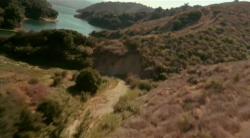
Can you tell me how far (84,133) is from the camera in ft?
77.6

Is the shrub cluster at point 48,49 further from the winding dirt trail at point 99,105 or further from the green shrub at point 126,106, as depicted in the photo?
the green shrub at point 126,106

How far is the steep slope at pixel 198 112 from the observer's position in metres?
19.1

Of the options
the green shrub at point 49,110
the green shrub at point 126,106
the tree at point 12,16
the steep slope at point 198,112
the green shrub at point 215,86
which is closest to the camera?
the steep slope at point 198,112

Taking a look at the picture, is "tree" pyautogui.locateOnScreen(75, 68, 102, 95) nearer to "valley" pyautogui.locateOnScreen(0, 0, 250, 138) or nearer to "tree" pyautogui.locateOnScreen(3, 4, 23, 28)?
"valley" pyautogui.locateOnScreen(0, 0, 250, 138)

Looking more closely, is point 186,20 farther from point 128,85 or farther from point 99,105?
point 99,105

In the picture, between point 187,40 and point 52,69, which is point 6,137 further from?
point 187,40

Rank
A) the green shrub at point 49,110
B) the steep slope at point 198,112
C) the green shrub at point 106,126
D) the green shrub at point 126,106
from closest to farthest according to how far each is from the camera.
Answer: the steep slope at point 198,112, the green shrub at point 106,126, the green shrub at point 49,110, the green shrub at point 126,106

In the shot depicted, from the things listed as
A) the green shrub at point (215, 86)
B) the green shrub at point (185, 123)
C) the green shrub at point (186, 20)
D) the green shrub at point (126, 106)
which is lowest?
the green shrub at point (126, 106)

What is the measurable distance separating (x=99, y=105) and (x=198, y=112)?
1038cm

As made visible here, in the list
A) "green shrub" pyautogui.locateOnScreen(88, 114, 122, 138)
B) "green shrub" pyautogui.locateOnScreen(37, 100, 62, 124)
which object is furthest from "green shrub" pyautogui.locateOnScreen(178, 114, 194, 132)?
"green shrub" pyautogui.locateOnScreen(37, 100, 62, 124)

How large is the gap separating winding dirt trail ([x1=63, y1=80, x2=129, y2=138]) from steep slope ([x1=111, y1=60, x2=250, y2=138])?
2.65m

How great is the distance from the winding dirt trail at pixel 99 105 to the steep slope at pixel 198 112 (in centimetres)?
265

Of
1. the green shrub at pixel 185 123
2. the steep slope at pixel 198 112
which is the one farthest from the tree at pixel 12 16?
the green shrub at pixel 185 123

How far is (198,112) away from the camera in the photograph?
22.4m
